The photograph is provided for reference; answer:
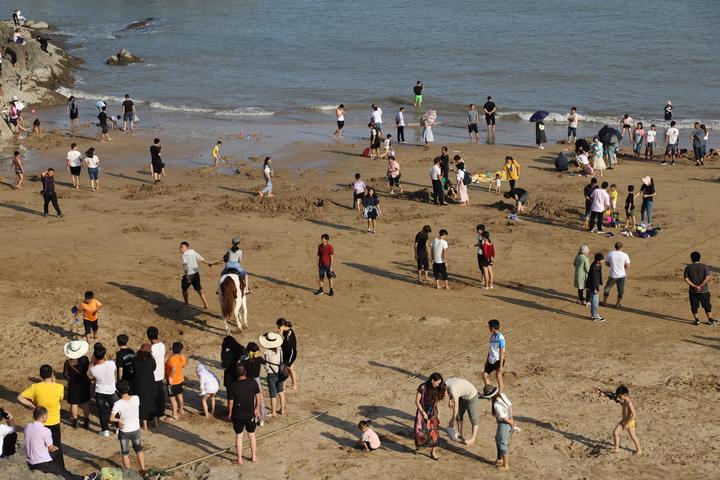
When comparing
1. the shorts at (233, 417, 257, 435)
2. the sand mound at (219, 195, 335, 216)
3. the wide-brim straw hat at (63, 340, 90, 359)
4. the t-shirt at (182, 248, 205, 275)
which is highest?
the t-shirt at (182, 248, 205, 275)

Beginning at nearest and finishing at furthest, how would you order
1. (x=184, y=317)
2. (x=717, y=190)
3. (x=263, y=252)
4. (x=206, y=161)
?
1. (x=184, y=317)
2. (x=263, y=252)
3. (x=717, y=190)
4. (x=206, y=161)

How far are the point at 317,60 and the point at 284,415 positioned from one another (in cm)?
4751

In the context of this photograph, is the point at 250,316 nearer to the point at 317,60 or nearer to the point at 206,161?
the point at 206,161

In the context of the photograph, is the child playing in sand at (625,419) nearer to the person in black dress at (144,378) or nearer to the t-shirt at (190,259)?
the person in black dress at (144,378)

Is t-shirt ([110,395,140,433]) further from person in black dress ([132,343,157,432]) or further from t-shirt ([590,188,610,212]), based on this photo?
t-shirt ([590,188,610,212])

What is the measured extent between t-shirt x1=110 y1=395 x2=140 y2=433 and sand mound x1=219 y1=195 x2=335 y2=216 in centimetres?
1367

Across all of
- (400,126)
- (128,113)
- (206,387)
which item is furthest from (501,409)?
(128,113)

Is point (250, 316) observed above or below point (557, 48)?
below

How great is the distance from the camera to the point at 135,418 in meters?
13.1

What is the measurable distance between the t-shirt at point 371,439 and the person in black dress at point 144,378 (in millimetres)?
3259

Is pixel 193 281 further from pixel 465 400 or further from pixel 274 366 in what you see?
pixel 465 400

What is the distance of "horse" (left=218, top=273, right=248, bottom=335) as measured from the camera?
17859mm

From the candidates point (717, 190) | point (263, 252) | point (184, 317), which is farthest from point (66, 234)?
point (717, 190)

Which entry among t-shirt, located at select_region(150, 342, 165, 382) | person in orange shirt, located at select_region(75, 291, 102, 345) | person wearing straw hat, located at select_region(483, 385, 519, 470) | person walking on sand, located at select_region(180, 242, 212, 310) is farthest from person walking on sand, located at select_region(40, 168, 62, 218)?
person wearing straw hat, located at select_region(483, 385, 519, 470)
